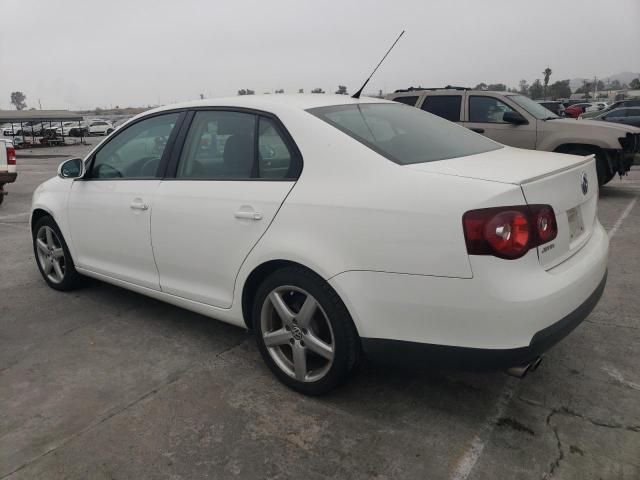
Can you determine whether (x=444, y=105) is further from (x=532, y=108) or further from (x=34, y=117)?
(x=34, y=117)

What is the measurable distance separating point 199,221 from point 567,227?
78.1 inches

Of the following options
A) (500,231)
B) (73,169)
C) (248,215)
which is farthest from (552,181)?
(73,169)

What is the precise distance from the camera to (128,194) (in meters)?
3.75

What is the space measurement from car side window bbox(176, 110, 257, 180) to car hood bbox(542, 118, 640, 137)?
23.0ft

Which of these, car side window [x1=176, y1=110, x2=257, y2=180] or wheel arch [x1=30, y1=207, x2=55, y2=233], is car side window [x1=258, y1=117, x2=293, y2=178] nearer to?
car side window [x1=176, y1=110, x2=257, y2=180]

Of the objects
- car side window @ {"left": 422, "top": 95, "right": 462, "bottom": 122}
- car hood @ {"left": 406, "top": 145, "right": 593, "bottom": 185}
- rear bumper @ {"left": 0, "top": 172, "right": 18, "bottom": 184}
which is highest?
car side window @ {"left": 422, "top": 95, "right": 462, "bottom": 122}

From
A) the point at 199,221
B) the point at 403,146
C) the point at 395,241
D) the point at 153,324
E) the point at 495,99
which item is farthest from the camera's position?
the point at 495,99

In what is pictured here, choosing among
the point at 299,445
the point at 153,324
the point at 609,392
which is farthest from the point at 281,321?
the point at 609,392

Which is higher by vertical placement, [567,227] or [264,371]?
[567,227]

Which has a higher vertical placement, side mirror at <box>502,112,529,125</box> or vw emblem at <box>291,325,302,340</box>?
side mirror at <box>502,112,529,125</box>

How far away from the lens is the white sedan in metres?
2.31

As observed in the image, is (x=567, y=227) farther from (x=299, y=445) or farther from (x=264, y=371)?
(x=264, y=371)

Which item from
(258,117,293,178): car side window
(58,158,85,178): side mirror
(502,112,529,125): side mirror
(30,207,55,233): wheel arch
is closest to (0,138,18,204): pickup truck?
(30,207,55,233): wheel arch

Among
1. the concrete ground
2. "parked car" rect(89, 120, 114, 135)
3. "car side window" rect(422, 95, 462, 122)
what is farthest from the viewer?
"parked car" rect(89, 120, 114, 135)
